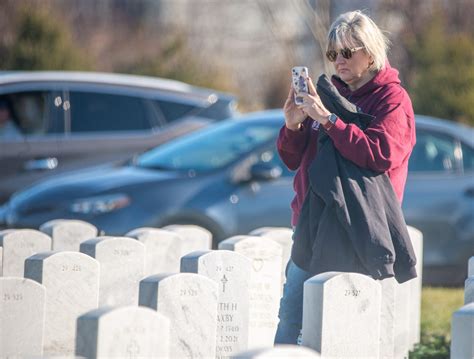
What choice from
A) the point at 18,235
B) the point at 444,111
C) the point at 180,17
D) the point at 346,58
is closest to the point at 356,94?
the point at 346,58

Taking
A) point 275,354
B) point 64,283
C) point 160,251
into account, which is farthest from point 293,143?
point 160,251

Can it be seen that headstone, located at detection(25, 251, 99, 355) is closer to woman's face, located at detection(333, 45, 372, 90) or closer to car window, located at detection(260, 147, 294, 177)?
woman's face, located at detection(333, 45, 372, 90)

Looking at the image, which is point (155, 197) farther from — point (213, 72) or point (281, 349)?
point (213, 72)

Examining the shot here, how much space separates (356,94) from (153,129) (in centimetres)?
739

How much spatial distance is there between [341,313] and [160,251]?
258 cm

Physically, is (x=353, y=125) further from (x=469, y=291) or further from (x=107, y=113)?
(x=107, y=113)

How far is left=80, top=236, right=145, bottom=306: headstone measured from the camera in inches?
270

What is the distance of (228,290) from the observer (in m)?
6.34

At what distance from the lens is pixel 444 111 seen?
1705 cm

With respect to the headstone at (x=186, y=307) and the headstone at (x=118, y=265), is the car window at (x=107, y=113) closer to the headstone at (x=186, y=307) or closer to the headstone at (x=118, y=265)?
the headstone at (x=118, y=265)

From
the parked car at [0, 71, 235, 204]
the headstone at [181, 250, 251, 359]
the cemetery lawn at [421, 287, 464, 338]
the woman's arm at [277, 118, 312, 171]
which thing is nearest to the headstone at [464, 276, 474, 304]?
the woman's arm at [277, 118, 312, 171]

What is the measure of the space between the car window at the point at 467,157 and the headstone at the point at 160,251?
12.6 feet

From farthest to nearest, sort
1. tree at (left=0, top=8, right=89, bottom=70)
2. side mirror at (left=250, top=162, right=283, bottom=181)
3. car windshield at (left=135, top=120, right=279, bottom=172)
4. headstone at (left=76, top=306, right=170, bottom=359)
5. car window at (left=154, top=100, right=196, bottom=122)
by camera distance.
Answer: tree at (left=0, top=8, right=89, bottom=70) < car window at (left=154, top=100, right=196, bottom=122) < car windshield at (left=135, top=120, right=279, bottom=172) < side mirror at (left=250, top=162, right=283, bottom=181) < headstone at (left=76, top=306, right=170, bottom=359)

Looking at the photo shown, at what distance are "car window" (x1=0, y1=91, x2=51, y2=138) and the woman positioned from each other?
7.33 metres
